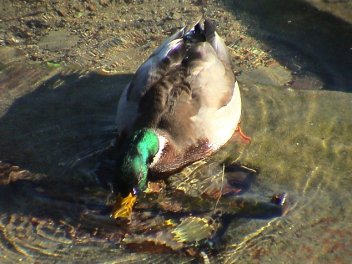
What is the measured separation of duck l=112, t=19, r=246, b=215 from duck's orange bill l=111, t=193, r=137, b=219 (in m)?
0.30

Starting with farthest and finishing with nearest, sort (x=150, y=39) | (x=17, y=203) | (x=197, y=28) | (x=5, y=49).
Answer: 1. (x=150, y=39)
2. (x=5, y=49)
3. (x=197, y=28)
4. (x=17, y=203)

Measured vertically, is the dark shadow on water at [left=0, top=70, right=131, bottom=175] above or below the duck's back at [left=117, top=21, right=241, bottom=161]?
below

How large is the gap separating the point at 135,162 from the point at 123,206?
0.30 metres

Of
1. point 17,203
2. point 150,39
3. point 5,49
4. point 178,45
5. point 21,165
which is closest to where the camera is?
point 17,203

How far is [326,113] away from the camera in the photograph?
5559 millimetres

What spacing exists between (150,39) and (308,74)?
1.61 metres

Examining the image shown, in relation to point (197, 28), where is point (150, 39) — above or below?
below

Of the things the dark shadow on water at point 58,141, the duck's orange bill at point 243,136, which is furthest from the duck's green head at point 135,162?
the duck's orange bill at point 243,136

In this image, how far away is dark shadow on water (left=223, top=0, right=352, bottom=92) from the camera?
21.4ft

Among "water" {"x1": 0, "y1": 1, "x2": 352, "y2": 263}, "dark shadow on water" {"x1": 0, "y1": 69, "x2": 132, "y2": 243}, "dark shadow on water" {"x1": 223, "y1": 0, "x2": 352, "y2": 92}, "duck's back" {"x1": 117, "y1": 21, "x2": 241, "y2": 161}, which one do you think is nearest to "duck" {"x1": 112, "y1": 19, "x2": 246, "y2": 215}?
"duck's back" {"x1": 117, "y1": 21, "x2": 241, "y2": 161}

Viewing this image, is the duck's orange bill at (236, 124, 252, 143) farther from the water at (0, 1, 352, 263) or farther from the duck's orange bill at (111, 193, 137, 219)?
the duck's orange bill at (111, 193, 137, 219)

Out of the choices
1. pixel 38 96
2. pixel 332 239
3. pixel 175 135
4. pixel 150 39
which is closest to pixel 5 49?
pixel 38 96

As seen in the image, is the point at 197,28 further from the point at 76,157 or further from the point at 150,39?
the point at 76,157

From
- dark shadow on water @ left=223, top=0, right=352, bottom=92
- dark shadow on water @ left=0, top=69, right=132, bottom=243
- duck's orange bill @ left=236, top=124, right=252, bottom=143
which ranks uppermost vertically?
dark shadow on water @ left=0, top=69, right=132, bottom=243
